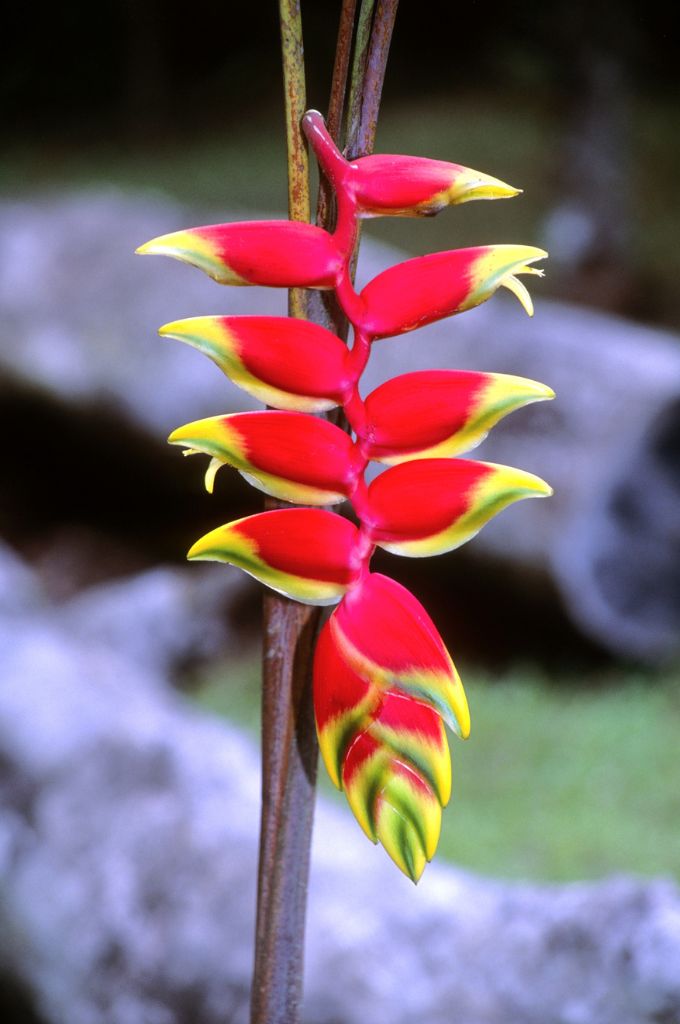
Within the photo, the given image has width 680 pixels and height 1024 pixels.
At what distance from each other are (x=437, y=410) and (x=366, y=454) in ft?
0.07

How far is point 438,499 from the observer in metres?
0.28

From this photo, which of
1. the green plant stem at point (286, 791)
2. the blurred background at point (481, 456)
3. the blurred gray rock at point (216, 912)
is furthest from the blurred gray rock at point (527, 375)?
the green plant stem at point (286, 791)

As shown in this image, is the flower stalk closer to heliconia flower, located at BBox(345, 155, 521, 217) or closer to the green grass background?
heliconia flower, located at BBox(345, 155, 521, 217)

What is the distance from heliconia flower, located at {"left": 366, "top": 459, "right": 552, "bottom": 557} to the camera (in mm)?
272

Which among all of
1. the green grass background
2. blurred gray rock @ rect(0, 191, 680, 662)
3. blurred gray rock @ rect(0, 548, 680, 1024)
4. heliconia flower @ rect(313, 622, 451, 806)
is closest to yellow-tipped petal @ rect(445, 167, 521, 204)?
heliconia flower @ rect(313, 622, 451, 806)

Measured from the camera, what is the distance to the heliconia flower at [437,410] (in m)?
0.28

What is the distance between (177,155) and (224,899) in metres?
2.44

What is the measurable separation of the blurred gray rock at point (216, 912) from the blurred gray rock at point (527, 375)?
0.49m

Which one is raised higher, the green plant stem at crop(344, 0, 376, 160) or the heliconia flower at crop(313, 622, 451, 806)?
the green plant stem at crop(344, 0, 376, 160)

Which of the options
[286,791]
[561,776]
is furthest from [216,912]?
[561,776]

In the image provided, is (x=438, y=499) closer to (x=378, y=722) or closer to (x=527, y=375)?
(x=378, y=722)

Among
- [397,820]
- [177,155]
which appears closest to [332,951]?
[397,820]

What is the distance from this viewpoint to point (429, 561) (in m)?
1.29

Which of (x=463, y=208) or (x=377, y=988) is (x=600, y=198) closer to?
(x=463, y=208)
